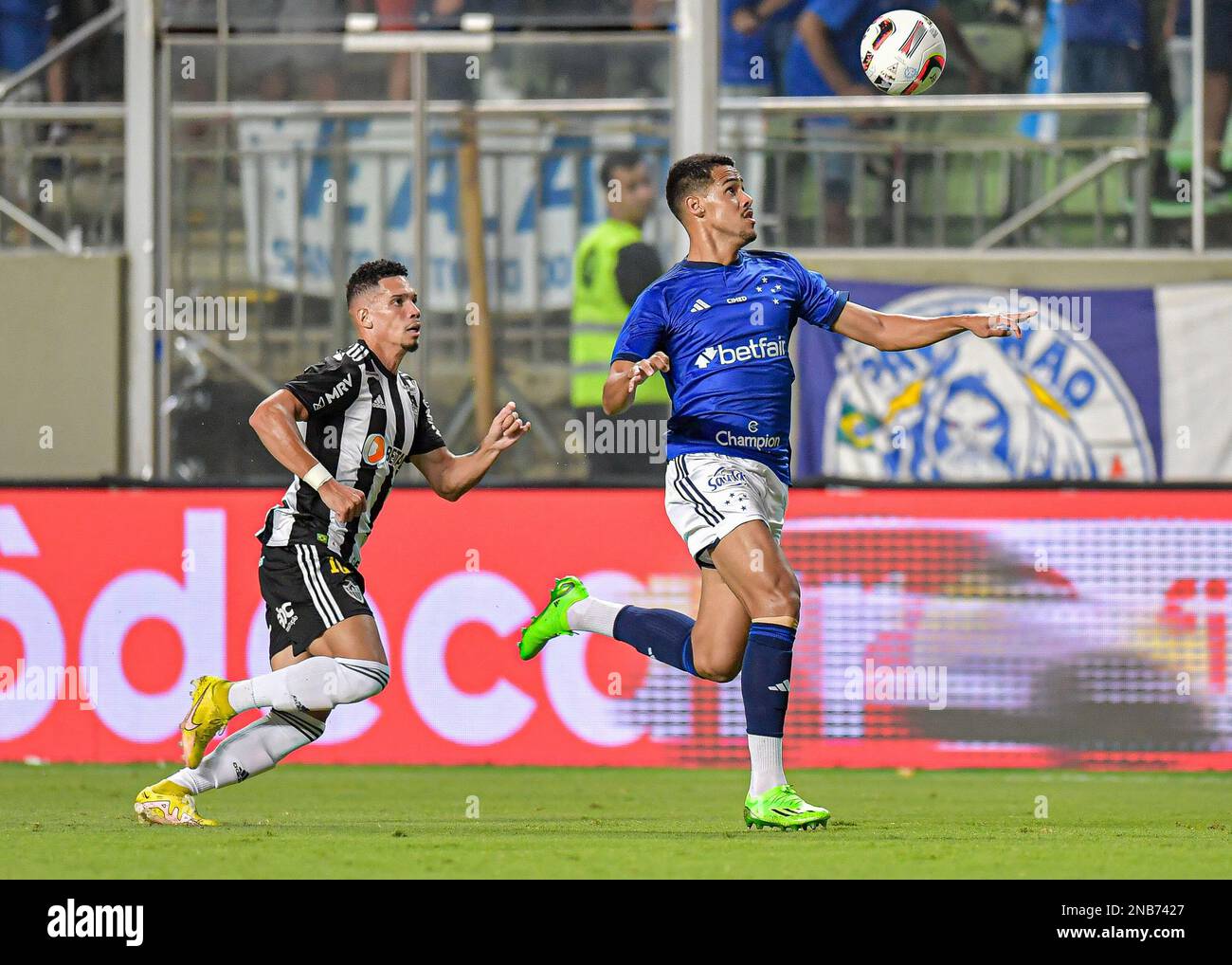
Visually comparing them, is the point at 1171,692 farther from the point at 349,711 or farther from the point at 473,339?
the point at 473,339

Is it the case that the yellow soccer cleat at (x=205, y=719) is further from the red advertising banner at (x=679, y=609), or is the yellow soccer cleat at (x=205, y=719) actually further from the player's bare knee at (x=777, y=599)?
the red advertising banner at (x=679, y=609)

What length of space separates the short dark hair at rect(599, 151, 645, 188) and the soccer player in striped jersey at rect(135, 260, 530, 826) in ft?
19.4

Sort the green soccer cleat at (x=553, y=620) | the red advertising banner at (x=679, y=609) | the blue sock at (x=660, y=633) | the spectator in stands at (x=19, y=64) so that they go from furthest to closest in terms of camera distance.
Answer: the spectator in stands at (x=19, y=64) → the red advertising banner at (x=679, y=609) → the green soccer cleat at (x=553, y=620) → the blue sock at (x=660, y=633)

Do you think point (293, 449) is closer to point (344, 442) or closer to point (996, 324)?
point (344, 442)

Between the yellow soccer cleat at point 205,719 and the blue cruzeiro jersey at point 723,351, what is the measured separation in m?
1.77

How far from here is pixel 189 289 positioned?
13.2 m

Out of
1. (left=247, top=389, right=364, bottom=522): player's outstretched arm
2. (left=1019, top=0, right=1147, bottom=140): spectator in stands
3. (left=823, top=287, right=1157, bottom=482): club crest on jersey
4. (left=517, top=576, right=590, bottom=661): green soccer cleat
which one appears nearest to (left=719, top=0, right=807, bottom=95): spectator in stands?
(left=1019, top=0, right=1147, bottom=140): spectator in stands

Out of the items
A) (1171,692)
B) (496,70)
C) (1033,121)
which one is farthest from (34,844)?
(1033,121)

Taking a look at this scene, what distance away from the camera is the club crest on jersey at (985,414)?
1250 cm

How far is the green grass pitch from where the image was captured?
223 inches

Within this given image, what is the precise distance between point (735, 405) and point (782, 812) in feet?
4.66

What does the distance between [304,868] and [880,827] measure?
2.23 meters

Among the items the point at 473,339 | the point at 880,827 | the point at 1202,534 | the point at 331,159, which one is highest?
the point at 331,159

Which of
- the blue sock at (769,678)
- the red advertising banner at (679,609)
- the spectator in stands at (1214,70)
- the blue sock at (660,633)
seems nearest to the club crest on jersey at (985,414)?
the spectator in stands at (1214,70)
